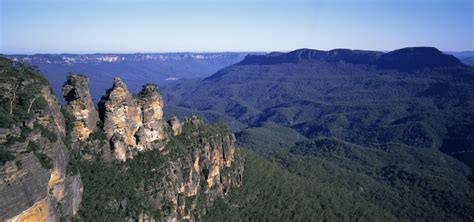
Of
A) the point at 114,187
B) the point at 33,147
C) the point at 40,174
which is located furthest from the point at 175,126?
the point at 40,174

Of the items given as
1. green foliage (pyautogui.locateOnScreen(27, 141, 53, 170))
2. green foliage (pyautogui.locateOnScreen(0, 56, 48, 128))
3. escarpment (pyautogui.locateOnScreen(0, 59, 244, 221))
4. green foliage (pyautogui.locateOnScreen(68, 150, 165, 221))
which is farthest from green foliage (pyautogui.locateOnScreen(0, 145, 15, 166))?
green foliage (pyautogui.locateOnScreen(68, 150, 165, 221))

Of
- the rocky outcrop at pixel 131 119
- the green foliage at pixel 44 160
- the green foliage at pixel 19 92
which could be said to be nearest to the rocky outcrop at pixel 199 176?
the rocky outcrop at pixel 131 119

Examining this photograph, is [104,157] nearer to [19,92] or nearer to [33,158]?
[19,92]

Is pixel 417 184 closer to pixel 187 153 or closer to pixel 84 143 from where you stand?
pixel 187 153

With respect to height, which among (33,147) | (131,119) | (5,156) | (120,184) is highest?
(5,156)

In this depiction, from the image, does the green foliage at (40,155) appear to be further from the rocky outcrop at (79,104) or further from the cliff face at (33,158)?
the rocky outcrop at (79,104)

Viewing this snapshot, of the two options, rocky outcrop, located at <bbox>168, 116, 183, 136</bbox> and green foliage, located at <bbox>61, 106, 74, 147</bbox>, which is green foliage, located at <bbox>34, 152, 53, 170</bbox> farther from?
rocky outcrop, located at <bbox>168, 116, 183, 136</bbox>
